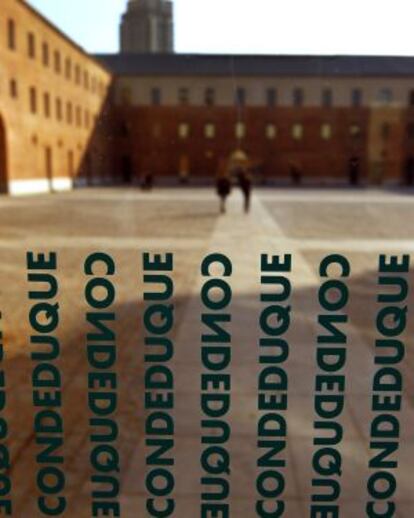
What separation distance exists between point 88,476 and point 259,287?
189 inches

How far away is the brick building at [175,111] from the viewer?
1.89 meters

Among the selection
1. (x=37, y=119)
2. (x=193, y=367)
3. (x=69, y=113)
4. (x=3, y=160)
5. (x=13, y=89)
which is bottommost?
(x=193, y=367)

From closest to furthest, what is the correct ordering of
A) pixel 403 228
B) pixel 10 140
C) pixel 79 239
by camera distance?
1. pixel 79 239
2. pixel 403 228
3. pixel 10 140

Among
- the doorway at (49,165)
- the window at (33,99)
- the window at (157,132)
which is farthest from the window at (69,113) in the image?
the window at (157,132)

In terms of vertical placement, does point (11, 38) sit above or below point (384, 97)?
above

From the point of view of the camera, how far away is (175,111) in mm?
44219

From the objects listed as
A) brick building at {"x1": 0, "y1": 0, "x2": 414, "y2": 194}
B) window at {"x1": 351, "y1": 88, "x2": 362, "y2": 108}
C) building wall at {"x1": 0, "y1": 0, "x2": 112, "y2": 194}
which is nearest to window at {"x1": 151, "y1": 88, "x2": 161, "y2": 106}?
brick building at {"x1": 0, "y1": 0, "x2": 414, "y2": 194}

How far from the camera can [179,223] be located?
15.8 meters

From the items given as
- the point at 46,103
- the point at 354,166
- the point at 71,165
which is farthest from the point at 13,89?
the point at 354,166

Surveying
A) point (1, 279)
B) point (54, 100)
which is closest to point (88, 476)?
point (1, 279)

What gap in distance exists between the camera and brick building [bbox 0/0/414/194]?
6.20 ft

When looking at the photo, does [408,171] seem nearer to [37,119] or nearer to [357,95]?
[357,95]

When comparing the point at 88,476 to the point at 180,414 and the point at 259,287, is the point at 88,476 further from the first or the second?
the point at 259,287

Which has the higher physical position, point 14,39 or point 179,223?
point 14,39
